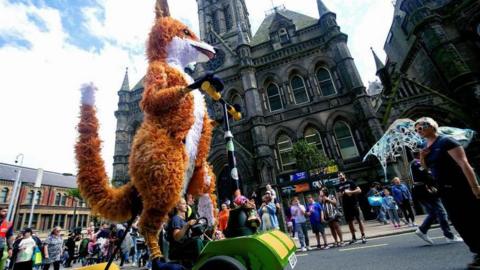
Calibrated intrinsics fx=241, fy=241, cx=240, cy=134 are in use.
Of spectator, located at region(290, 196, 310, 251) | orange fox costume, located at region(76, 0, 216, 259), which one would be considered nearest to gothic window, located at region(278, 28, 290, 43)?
spectator, located at region(290, 196, 310, 251)

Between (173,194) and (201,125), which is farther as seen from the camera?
(201,125)

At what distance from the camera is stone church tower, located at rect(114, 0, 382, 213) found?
14.7 metres

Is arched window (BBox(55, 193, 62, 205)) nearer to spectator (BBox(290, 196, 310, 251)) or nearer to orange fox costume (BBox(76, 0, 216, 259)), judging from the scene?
spectator (BBox(290, 196, 310, 251))

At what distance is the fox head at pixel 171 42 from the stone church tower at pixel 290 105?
12.1 metres

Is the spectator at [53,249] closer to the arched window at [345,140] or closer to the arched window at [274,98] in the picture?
the arched window at [274,98]

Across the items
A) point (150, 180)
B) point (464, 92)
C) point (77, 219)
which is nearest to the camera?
point (150, 180)

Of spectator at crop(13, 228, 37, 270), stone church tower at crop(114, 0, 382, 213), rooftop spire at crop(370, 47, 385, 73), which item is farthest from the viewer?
rooftop spire at crop(370, 47, 385, 73)

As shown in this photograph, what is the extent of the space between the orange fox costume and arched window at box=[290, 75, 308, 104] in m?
14.8

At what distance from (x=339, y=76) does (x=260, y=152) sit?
24.7ft

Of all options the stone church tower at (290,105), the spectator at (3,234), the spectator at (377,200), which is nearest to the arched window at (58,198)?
the stone church tower at (290,105)

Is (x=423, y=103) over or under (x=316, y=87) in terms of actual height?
under

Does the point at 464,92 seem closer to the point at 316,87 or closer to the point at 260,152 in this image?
the point at 316,87

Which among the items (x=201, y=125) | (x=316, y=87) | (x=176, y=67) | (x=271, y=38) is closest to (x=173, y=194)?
(x=201, y=125)

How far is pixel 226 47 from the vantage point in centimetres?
2059
